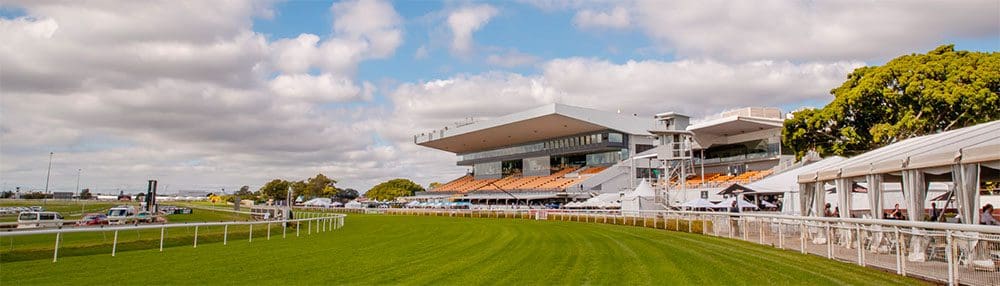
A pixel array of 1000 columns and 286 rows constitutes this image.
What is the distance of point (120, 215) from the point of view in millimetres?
37875

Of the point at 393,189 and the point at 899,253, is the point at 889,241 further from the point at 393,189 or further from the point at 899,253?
the point at 393,189

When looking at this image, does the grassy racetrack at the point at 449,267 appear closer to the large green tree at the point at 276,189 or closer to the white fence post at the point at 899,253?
the white fence post at the point at 899,253

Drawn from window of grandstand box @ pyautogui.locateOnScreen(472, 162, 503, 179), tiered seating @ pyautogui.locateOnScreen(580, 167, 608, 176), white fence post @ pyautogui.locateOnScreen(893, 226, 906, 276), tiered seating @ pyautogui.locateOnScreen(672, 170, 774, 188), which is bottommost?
white fence post @ pyautogui.locateOnScreen(893, 226, 906, 276)

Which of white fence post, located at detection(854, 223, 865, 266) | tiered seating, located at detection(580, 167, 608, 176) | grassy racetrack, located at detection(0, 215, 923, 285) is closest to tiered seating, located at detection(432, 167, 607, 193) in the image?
tiered seating, located at detection(580, 167, 608, 176)

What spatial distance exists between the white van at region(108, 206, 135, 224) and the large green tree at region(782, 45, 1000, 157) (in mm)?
35259

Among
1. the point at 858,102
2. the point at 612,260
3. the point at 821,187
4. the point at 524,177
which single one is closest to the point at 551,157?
the point at 524,177

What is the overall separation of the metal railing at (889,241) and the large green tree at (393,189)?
101202 millimetres

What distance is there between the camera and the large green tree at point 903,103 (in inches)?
1213

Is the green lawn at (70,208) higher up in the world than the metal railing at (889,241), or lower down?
lower down

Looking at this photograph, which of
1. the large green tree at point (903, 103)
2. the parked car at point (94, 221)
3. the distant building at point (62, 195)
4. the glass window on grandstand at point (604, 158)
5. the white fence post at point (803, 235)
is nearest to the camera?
the white fence post at point (803, 235)

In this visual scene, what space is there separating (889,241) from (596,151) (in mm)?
64708

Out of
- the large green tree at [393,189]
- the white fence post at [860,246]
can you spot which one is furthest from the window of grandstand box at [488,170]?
the white fence post at [860,246]

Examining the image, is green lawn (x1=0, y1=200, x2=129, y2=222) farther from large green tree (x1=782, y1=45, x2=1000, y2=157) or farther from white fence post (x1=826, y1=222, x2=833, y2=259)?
large green tree (x1=782, y1=45, x2=1000, y2=157)

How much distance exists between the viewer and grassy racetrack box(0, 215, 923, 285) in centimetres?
980
